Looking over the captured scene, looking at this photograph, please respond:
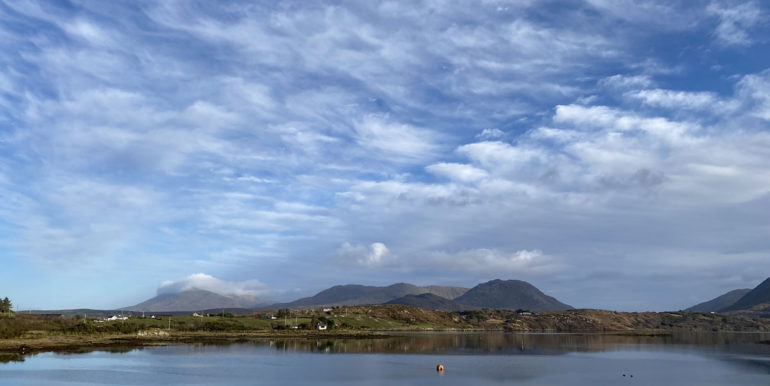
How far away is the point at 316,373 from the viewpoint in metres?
80.6

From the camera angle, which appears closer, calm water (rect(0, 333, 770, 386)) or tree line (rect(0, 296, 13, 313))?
calm water (rect(0, 333, 770, 386))

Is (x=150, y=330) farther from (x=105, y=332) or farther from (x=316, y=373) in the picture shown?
(x=316, y=373)

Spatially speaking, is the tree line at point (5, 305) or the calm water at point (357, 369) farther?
the tree line at point (5, 305)

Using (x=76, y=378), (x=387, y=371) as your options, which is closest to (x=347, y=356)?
(x=387, y=371)

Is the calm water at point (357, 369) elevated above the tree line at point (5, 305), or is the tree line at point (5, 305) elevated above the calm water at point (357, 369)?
the tree line at point (5, 305)

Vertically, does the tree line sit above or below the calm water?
above

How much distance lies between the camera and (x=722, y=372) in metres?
90.0

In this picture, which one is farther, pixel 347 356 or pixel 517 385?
pixel 347 356

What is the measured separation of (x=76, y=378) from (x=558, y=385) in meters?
57.7

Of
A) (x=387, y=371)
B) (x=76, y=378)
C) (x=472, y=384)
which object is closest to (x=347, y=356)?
(x=387, y=371)

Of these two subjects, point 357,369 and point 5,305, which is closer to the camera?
point 357,369

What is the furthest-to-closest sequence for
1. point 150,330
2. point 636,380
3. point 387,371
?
A: point 150,330, point 387,371, point 636,380

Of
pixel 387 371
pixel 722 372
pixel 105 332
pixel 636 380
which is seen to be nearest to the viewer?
pixel 636 380

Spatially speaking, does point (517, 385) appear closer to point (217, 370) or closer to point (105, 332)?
point (217, 370)
